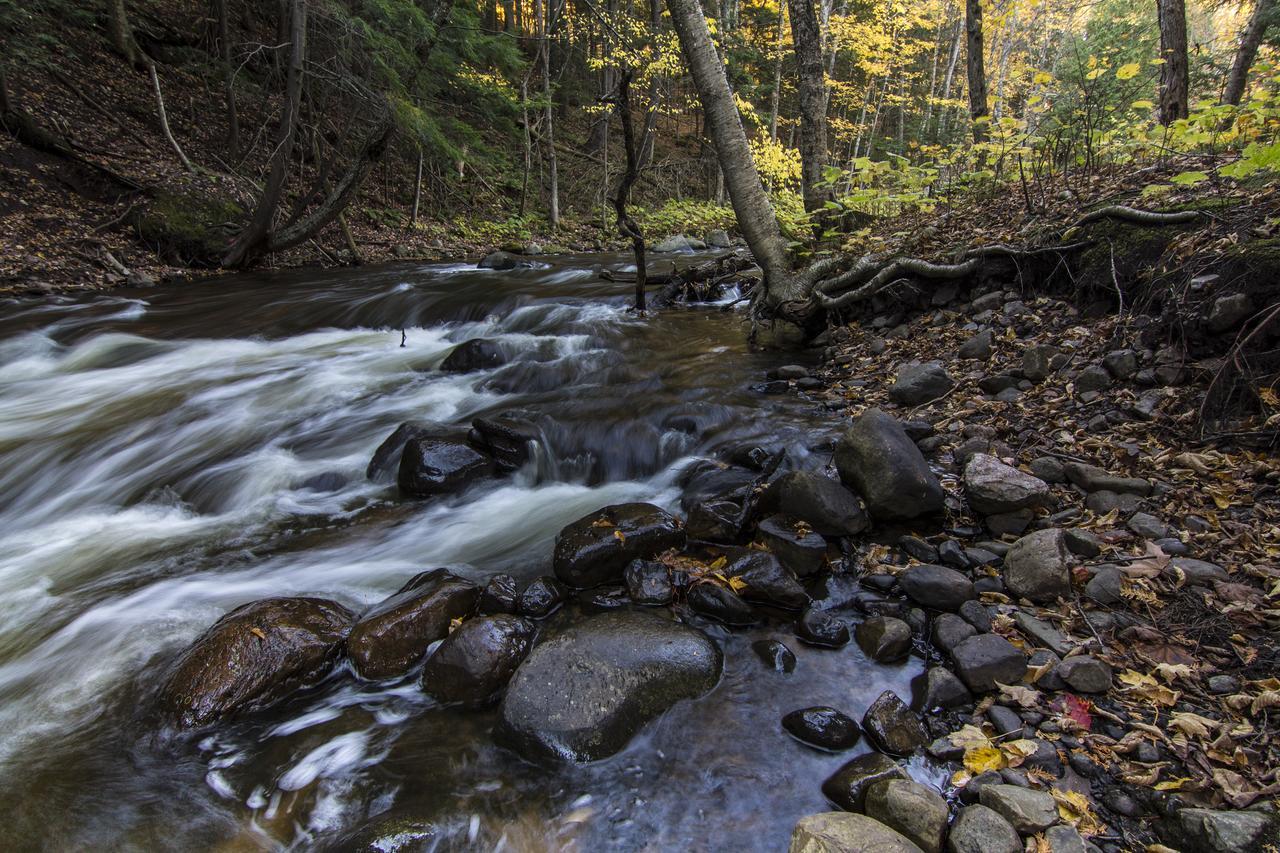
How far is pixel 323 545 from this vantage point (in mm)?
4566

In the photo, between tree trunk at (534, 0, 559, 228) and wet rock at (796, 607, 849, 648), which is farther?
tree trunk at (534, 0, 559, 228)

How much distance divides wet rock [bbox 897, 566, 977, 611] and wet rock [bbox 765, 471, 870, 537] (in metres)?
0.51

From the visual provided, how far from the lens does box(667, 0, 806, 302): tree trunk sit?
247 inches

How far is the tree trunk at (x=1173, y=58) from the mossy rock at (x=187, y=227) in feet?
53.4

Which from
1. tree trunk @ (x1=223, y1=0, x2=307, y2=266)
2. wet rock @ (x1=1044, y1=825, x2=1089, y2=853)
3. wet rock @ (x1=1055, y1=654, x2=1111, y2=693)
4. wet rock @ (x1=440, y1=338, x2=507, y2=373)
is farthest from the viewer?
tree trunk @ (x1=223, y1=0, x2=307, y2=266)

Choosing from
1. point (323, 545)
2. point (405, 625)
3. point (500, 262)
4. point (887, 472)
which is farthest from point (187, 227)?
point (887, 472)

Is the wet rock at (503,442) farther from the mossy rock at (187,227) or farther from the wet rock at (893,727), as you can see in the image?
the mossy rock at (187,227)

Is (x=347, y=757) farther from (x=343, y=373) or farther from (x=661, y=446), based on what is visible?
(x=343, y=373)

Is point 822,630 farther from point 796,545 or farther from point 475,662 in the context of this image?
point 475,662

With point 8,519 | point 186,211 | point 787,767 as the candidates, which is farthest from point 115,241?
point 787,767

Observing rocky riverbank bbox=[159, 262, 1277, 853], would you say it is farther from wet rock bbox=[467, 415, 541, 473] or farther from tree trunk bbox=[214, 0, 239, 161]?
tree trunk bbox=[214, 0, 239, 161]

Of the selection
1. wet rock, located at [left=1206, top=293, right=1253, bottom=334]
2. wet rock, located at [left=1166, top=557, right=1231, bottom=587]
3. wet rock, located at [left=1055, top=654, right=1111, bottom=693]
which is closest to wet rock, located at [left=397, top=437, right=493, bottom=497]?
wet rock, located at [left=1055, top=654, right=1111, bottom=693]

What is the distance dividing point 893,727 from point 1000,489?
1.66 metres

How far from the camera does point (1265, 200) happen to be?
4.19 metres
